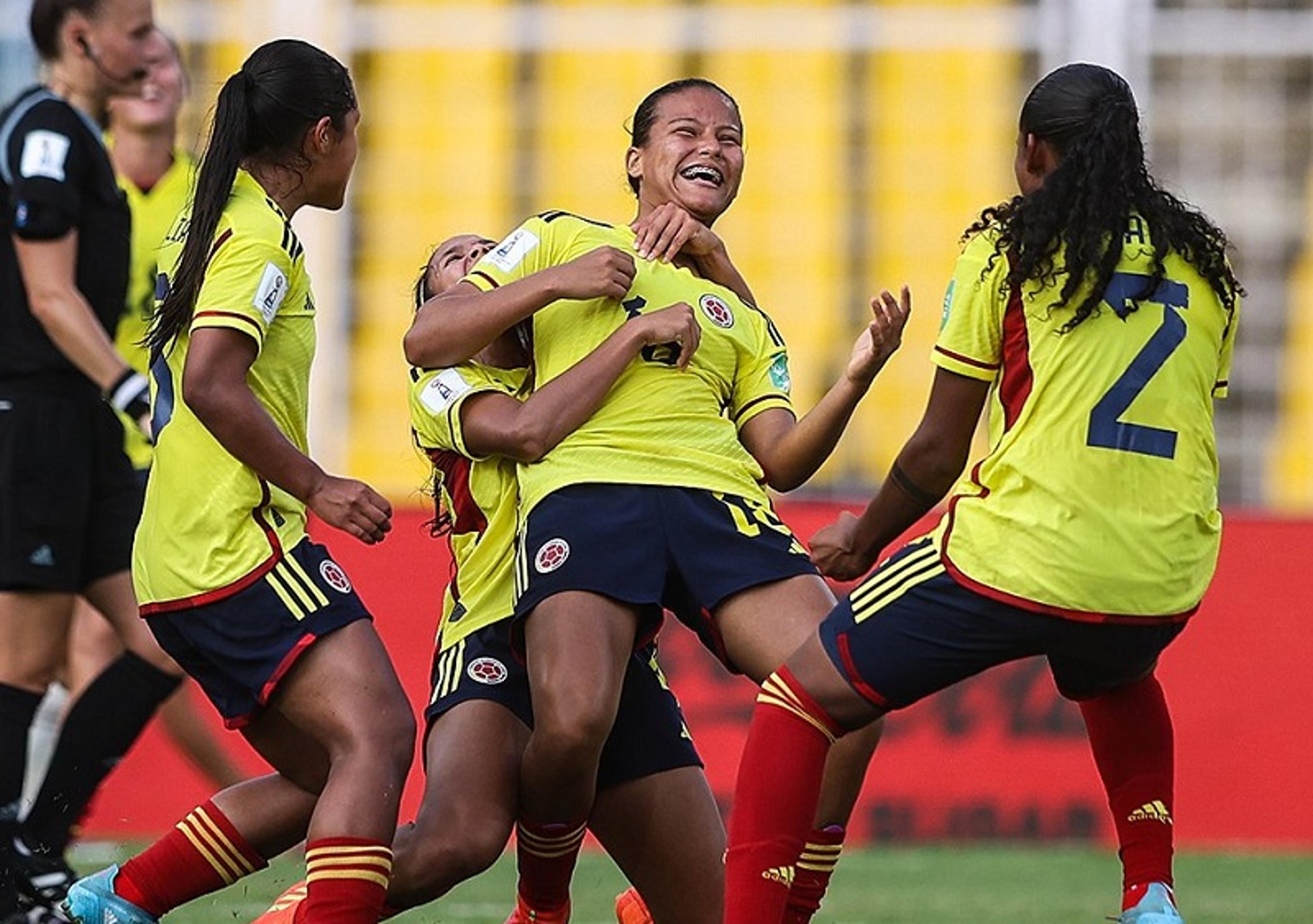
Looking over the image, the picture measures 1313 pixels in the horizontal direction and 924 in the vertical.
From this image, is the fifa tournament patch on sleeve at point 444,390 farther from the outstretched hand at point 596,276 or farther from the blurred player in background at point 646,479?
the outstretched hand at point 596,276

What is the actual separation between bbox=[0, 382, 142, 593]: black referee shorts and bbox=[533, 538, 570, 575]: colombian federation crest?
1933 mm

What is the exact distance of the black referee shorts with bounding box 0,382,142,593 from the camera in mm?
6391

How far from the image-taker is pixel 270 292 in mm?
4797

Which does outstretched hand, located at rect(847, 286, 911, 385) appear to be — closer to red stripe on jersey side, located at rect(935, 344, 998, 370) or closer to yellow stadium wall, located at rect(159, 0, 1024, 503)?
red stripe on jersey side, located at rect(935, 344, 998, 370)

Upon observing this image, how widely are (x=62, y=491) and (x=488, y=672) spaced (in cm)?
185

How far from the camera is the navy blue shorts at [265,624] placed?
4754 millimetres

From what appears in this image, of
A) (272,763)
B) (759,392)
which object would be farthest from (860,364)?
(272,763)

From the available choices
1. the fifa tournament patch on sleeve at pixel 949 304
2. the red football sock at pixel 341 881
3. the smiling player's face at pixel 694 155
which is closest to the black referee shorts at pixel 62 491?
the smiling player's face at pixel 694 155

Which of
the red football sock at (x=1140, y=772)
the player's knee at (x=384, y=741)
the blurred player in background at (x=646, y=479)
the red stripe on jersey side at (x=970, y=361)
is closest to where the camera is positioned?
the player's knee at (x=384, y=741)

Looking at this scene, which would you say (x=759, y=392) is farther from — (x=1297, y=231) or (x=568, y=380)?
(x=1297, y=231)

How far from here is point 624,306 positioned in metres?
5.19

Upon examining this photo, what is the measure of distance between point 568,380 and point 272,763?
1.04m

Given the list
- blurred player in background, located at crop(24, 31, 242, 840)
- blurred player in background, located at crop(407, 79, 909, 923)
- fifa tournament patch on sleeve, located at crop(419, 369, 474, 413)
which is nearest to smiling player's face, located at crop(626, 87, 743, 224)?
blurred player in background, located at crop(407, 79, 909, 923)

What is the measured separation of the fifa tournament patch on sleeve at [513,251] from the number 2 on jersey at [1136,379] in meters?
1.28
